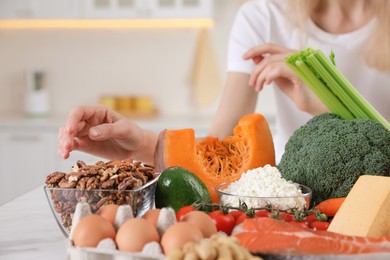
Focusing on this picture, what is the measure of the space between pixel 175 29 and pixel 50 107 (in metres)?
0.94

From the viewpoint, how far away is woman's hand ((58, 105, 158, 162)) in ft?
4.11

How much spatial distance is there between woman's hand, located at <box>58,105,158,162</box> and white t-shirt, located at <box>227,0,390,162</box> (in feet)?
2.26

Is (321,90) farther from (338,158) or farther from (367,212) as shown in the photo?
(367,212)

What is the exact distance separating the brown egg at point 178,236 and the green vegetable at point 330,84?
0.63m

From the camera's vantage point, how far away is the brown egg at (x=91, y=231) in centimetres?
81

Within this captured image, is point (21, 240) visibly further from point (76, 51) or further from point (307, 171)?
point (76, 51)

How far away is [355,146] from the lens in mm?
1197

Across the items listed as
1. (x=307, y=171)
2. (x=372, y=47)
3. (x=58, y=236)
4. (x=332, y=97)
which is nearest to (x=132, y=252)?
(x=58, y=236)

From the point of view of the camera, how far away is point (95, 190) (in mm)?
1001

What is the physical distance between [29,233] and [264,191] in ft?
1.37

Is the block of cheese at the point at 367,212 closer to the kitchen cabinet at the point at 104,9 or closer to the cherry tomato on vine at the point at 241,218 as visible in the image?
the cherry tomato on vine at the point at 241,218

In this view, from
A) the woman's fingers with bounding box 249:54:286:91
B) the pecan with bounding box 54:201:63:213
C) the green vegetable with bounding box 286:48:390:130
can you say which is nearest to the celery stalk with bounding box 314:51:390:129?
the green vegetable with bounding box 286:48:390:130

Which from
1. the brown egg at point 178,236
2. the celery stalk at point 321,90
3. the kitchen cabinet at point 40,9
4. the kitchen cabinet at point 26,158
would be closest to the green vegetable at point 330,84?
the celery stalk at point 321,90

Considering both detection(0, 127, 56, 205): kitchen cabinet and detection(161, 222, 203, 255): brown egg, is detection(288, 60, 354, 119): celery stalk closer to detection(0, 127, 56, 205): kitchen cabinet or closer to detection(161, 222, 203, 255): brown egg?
detection(161, 222, 203, 255): brown egg
